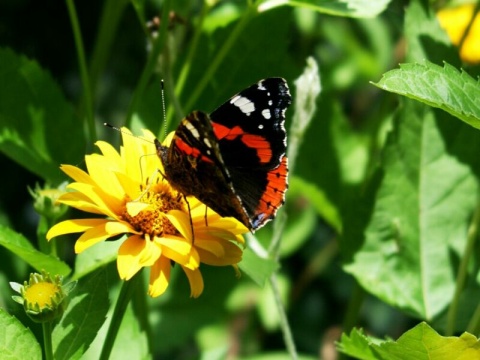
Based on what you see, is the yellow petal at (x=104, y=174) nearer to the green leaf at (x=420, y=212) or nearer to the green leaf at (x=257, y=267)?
the green leaf at (x=257, y=267)

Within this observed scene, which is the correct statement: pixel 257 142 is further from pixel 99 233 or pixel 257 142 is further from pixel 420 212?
pixel 420 212

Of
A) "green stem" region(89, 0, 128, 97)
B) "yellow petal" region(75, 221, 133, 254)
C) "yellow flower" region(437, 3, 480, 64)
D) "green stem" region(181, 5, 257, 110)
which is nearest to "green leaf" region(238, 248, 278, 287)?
"yellow petal" region(75, 221, 133, 254)

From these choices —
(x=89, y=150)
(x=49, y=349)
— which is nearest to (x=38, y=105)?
(x=89, y=150)

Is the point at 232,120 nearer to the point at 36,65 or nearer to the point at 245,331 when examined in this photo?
the point at 36,65

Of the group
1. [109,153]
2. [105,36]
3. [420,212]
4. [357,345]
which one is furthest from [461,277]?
[105,36]

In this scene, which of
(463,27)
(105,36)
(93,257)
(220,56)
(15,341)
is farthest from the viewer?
(463,27)

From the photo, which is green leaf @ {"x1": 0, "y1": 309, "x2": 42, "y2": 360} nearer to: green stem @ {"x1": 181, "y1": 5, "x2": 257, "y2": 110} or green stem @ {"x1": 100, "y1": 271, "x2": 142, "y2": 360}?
green stem @ {"x1": 100, "y1": 271, "x2": 142, "y2": 360}
